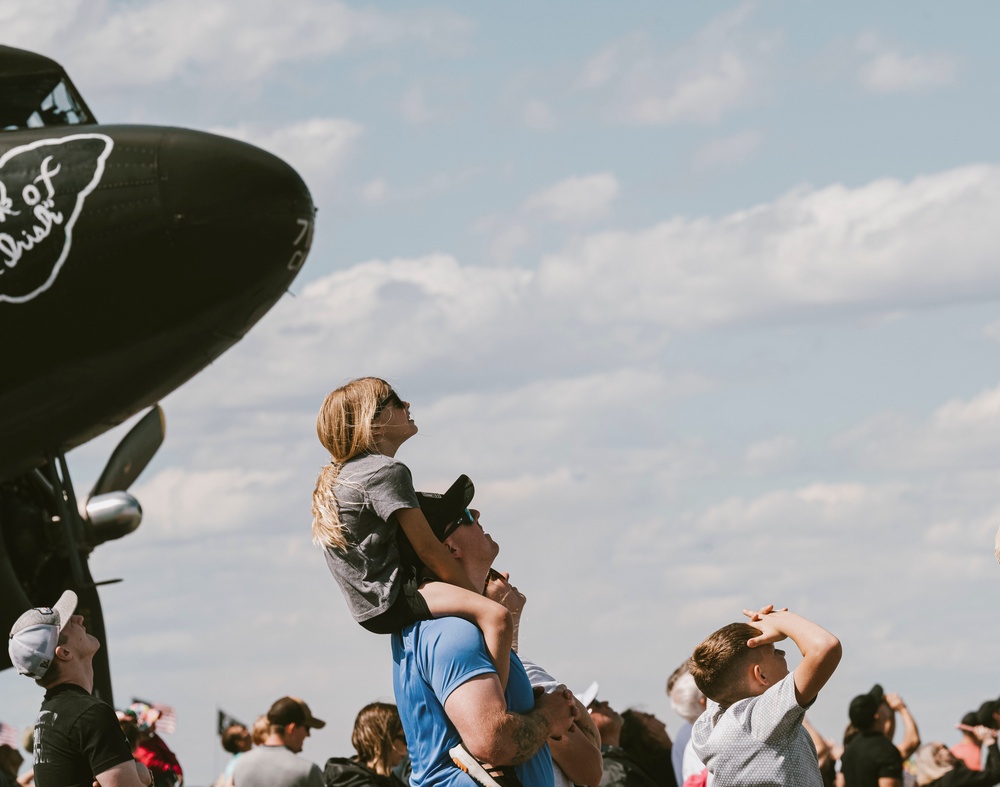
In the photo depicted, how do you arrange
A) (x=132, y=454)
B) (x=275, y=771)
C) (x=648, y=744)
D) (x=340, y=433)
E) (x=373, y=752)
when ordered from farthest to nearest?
(x=132, y=454) < (x=275, y=771) < (x=373, y=752) < (x=648, y=744) < (x=340, y=433)

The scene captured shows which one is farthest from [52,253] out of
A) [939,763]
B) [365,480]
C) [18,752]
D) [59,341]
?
[939,763]

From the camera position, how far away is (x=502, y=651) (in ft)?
13.2

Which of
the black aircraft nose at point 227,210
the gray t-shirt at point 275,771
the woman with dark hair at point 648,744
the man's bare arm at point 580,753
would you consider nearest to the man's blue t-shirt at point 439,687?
the man's bare arm at point 580,753

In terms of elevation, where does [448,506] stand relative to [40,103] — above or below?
below

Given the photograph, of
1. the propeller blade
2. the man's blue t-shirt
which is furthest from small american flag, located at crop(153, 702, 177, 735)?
→ the man's blue t-shirt

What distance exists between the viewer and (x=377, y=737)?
26.7 feet

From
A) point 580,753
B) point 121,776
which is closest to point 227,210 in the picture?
point 121,776

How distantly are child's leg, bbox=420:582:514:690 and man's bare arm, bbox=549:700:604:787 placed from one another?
0.46 m

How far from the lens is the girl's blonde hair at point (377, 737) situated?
811 cm

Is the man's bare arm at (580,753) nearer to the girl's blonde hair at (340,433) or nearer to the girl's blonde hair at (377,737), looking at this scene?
the girl's blonde hair at (340,433)

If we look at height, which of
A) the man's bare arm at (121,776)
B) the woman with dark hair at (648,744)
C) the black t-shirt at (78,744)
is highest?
the woman with dark hair at (648,744)

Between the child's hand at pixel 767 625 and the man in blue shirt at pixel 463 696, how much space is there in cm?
67

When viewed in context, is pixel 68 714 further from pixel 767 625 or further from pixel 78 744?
pixel 767 625

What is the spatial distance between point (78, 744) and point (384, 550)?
→ 5.63 feet
